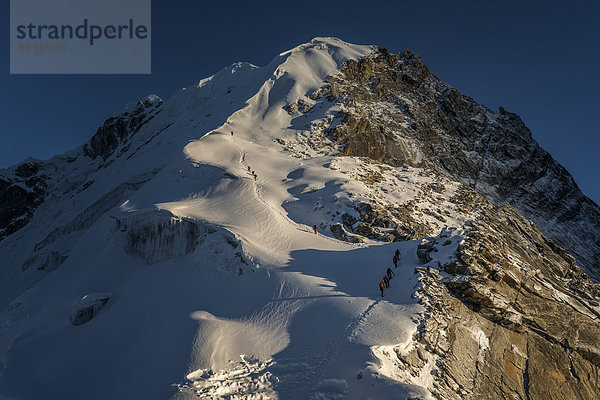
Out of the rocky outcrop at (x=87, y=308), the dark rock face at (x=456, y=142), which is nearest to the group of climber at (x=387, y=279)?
the rocky outcrop at (x=87, y=308)

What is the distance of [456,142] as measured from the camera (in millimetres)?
52938

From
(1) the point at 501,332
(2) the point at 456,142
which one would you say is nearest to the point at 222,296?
(1) the point at 501,332

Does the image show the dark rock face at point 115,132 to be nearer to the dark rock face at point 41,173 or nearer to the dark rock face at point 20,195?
the dark rock face at point 41,173

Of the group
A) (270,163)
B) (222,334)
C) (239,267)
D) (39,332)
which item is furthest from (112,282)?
(270,163)

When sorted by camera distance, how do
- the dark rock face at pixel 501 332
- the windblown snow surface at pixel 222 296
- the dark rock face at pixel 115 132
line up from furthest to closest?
the dark rock face at pixel 115 132 < the dark rock face at pixel 501 332 < the windblown snow surface at pixel 222 296

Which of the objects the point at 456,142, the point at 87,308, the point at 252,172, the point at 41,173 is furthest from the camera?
the point at 41,173

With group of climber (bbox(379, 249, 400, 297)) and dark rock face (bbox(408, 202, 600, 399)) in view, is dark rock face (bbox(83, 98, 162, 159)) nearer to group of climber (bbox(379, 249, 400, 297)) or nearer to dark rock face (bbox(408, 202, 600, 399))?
group of climber (bbox(379, 249, 400, 297))

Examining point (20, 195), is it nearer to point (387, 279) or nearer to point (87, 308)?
point (87, 308)

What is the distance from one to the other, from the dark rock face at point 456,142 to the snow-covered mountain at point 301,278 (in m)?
0.47

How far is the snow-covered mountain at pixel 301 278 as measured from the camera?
39.6ft

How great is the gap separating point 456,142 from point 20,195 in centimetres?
7548

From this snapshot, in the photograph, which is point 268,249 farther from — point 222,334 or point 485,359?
point 485,359

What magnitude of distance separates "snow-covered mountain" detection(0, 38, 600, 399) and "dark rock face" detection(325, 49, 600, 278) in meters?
0.47

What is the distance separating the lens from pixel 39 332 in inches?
727
